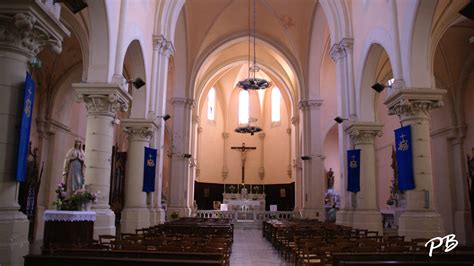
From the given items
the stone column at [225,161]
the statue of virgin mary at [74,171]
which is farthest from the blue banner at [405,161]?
the stone column at [225,161]

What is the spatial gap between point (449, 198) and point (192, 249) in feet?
44.5

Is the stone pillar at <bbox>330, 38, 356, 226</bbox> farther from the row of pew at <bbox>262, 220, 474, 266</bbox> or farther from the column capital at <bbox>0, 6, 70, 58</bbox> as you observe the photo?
the column capital at <bbox>0, 6, 70, 58</bbox>

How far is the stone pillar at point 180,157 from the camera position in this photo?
23094 mm

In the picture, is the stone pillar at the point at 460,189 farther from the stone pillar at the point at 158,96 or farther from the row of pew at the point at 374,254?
the stone pillar at the point at 158,96

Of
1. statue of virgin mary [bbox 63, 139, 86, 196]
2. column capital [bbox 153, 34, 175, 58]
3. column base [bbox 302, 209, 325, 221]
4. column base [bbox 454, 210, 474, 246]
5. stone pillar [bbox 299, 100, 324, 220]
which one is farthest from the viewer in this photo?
stone pillar [bbox 299, 100, 324, 220]

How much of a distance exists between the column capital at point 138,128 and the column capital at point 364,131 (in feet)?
22.2

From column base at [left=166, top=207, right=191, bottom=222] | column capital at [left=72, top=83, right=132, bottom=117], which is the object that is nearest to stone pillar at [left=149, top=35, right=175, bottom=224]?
column capital at [left=72, top=83, right=132, bottom=117]

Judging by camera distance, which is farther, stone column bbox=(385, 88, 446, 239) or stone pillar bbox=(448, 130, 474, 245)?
stone pillar bbox=(448, 130, 474, 245)

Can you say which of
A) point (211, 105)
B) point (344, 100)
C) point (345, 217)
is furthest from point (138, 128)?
point (211, 105)

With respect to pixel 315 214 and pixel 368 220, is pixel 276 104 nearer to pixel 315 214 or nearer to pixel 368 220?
pixel 315 214

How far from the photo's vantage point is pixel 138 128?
44.3 ft

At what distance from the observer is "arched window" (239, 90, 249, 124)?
1487 inches

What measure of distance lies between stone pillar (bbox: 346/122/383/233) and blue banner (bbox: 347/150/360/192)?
0.74ft

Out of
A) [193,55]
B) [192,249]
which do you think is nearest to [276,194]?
[193,55]
